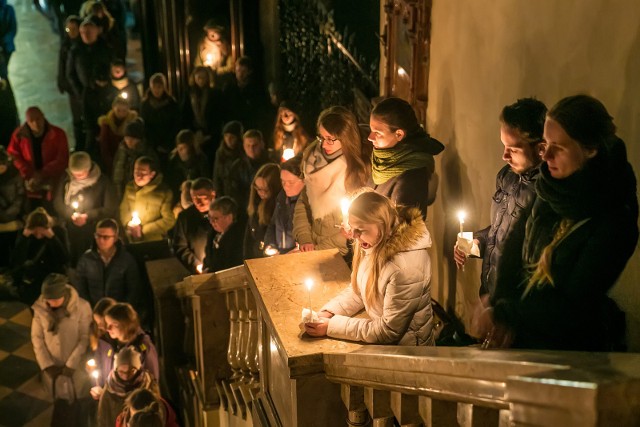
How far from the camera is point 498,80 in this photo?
464 cm

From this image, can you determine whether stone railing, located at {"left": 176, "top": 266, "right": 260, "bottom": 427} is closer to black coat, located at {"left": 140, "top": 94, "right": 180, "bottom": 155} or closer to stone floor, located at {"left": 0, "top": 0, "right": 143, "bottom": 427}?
stone floor, located at {"left": 0, "top": 0, "right": 143, "bottom": 427}

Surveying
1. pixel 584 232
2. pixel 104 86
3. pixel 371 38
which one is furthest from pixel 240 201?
pixel 584 232

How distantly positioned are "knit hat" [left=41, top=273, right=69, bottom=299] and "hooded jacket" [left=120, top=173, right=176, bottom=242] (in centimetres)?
118

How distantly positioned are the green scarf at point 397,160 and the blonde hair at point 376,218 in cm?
93

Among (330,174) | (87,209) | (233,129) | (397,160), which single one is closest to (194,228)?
(87,209)

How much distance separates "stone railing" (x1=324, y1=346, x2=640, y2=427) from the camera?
1482 mm

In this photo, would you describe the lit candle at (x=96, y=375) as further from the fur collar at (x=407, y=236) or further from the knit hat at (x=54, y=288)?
the fur collar at (x=407, y=236)

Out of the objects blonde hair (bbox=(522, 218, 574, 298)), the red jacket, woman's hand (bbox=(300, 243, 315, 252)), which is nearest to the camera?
blonde hair (bbox=(522, 218, 574, 298))

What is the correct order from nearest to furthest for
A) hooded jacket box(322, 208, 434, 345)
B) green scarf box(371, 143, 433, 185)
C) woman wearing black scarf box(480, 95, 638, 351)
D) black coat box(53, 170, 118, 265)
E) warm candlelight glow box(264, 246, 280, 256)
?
woman wearing black scarf box(480, 95, 638, 351)
hooded jacket box(322, 208, 434, 345)
green scarf box(371, 143, 433, 185)
warm candlelight glow box(264, 246, 280, 256)
black coat box(53, 170, 118, 265)

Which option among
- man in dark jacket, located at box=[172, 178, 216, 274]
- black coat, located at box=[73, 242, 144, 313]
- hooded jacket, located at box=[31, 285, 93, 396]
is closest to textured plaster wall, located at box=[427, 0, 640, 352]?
man in dark jacket, located at box=[172, 178, 216, 274]

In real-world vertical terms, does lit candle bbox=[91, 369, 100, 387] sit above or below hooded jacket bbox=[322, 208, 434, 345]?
below

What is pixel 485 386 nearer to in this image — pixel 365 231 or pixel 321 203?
pixel 365 231

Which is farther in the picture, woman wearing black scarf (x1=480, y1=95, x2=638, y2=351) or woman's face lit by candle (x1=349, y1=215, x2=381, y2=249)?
woman's face lit by candle (x1=349, y1=215, x2=381, y2=249)

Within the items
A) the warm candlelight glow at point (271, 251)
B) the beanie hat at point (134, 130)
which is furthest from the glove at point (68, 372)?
the beanie hat at point (134, 130)
